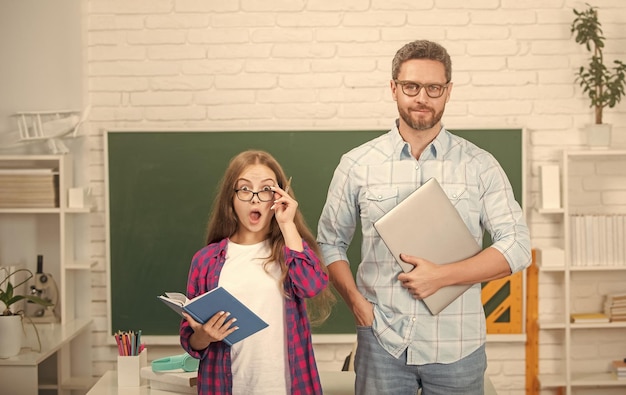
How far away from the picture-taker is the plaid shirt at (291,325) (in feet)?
8.17

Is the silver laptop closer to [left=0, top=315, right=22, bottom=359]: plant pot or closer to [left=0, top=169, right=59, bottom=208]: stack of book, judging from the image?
[left=0, top=315, right=22, bottom=359]: plant pot

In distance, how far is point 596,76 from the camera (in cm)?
420

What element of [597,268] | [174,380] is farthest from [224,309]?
[597,268]

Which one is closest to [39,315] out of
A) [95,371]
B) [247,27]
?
[95,371]

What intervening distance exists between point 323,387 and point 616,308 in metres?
1.90

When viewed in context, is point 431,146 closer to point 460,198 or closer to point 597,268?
point 460,198

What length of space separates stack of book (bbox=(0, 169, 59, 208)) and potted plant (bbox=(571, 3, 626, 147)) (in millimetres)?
2625

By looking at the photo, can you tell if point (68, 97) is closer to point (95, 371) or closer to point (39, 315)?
point (39, 315)

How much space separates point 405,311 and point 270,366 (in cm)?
42

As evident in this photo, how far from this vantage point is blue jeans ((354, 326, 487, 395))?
243cm

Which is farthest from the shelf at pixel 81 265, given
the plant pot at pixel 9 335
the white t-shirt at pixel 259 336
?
the white t-shirt at pixel 259 336

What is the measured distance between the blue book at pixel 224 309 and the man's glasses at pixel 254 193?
0.33m

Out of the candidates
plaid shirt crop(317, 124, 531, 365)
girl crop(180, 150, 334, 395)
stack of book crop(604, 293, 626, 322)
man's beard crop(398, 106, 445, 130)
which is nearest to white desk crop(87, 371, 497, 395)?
girl crop(180, 150, 334, 395)

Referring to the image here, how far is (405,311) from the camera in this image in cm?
247
